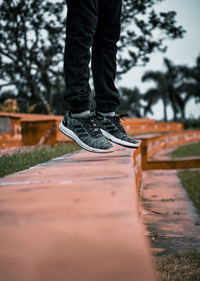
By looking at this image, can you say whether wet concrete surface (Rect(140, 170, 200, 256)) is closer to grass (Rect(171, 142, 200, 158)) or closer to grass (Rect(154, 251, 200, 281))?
grass (Rect(154, 251, 200, 281))

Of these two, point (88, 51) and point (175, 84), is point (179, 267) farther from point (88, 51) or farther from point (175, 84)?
point (175, 84)

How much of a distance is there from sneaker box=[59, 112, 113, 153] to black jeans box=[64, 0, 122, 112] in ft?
0.25

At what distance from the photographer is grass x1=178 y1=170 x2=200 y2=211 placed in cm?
281

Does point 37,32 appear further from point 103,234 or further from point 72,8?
point 103,234

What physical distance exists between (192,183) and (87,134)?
78.5 inches

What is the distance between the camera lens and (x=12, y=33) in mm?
12047

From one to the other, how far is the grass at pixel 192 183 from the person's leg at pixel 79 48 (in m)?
1.36

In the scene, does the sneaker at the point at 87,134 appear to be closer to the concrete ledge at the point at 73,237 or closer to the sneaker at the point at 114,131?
the sneaker at the point at 114,131

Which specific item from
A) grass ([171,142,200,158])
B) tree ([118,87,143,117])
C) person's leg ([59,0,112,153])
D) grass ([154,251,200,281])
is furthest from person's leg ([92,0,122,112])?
tree ([118,87,143,117])

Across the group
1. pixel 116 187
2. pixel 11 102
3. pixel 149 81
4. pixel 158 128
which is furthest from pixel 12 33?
pixel 149 81

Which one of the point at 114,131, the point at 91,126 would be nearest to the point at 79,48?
the point at 91,126

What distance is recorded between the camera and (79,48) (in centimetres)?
174

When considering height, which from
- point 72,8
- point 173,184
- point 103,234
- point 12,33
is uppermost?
point 12,33

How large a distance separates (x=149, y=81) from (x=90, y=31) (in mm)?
32099
